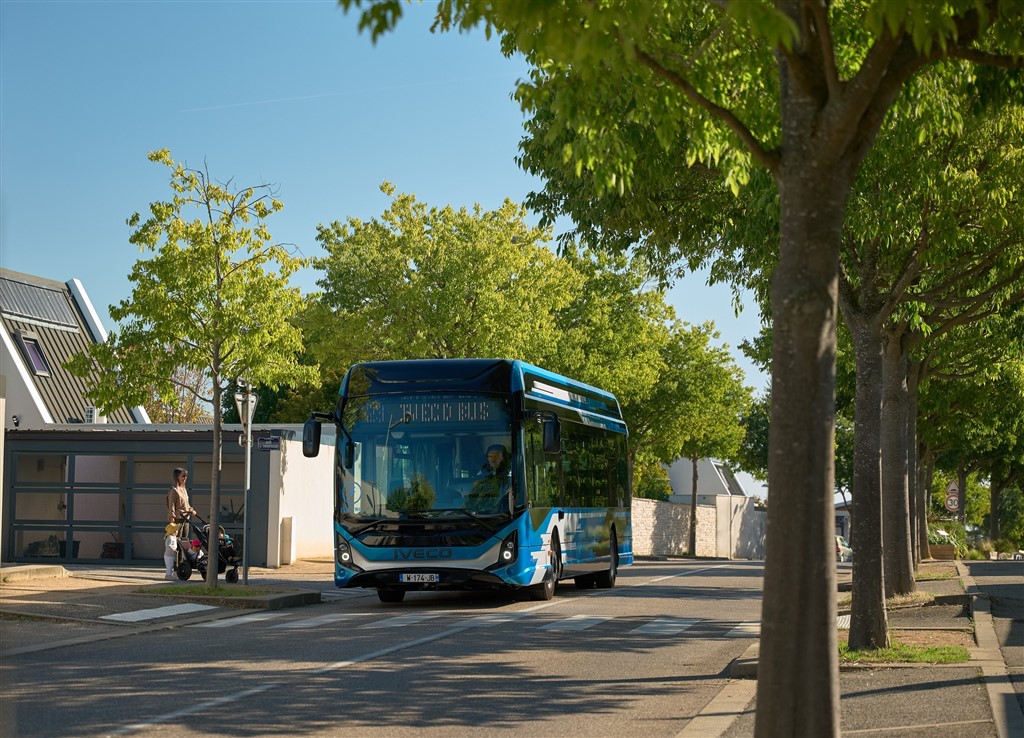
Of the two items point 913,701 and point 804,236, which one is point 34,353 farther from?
point 804,236

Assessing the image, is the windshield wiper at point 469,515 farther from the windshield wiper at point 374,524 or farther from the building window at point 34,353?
the building window at point 34,353

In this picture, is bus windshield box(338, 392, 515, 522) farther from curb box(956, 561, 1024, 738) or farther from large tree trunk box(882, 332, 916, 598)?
curb box(956, 561, 1024, 738)

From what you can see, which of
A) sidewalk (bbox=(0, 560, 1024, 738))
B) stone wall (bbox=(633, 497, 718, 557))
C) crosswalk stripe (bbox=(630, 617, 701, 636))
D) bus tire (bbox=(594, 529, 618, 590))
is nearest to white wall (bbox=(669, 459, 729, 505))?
stone wall (bbox=(633, 497, 718, 557))

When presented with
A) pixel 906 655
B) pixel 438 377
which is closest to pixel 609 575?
pixel 438 377

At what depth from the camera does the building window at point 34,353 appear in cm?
4078

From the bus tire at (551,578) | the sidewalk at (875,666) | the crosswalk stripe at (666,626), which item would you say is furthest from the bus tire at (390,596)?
the crosswalk stripe at (666,626)

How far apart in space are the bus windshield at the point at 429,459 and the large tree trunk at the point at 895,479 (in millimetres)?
5555

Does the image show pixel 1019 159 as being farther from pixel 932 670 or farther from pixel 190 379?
pixel 190 379

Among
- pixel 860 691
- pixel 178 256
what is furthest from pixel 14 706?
pixel 178 256

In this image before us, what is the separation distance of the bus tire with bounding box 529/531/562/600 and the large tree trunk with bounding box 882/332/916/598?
4.75 metres

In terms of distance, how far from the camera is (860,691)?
1002 cm

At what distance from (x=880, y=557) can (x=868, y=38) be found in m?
5.16

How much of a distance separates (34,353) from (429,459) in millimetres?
27084

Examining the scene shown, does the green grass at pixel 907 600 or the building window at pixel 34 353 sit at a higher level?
the building window at pixel 34 353
